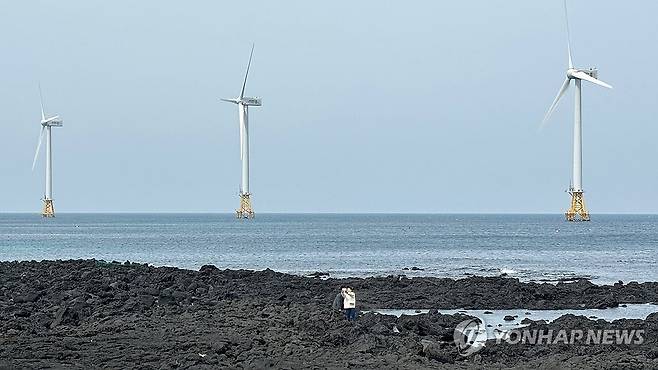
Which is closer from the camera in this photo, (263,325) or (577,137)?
(263,325)

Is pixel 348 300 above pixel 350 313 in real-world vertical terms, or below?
above

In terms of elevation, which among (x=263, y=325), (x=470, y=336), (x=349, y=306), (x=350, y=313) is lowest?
(x=470, y=336)

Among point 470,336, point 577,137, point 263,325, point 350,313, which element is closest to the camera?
point 470,336

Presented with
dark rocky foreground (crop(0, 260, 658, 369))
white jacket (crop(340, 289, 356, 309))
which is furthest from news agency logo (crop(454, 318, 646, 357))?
white jacket (crop(340, 289, 356, 309))

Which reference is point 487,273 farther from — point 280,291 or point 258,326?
point 258,326

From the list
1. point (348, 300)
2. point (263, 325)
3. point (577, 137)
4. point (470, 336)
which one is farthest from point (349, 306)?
point (577, 137)

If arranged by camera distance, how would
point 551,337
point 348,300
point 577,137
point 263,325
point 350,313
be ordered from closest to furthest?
point 551,337, point 263,325, point 350,313, point 348,300, point 577,137

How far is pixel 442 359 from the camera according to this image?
22672mm

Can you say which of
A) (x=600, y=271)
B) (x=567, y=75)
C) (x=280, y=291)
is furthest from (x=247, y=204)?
(x=280, y=291)

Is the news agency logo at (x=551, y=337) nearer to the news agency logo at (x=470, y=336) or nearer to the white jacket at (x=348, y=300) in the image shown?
the news agency logo at (x=470, y=336)

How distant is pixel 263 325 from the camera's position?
2797 centimetres

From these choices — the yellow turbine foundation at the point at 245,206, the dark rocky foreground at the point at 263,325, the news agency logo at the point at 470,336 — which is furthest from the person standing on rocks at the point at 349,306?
the yellow turbine foundation at the point at 245,206

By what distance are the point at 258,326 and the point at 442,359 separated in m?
6.73

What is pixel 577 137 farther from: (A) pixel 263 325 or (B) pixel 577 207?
(A) pixel 263 325
